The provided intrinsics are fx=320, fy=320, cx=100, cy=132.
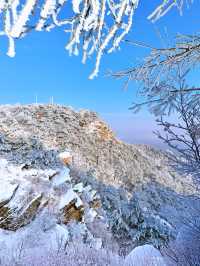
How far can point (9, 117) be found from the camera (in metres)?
19.3

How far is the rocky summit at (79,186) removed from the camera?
28.2ft

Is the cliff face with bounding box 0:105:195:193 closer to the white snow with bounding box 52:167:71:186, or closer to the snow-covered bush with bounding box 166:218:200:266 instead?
the white snow with bounding box 52:167:71:186

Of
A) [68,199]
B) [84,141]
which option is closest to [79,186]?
[68,199]

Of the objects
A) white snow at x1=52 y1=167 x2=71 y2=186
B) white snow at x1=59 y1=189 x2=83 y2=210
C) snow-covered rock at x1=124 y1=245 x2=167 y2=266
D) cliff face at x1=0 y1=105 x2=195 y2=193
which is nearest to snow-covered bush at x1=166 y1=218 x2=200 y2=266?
snow-covered rock at x1=124 y1=245 x2=167 y2=266

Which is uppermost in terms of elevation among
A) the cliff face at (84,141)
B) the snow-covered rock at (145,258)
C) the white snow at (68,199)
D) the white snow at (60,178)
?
the cliff face at (84,141)

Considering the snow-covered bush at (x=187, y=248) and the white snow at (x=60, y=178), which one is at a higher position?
the white snow at (x=60, y=178)

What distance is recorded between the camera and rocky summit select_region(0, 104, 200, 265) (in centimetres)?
859

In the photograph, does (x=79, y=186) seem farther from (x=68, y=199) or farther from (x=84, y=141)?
(x=84, y=141)

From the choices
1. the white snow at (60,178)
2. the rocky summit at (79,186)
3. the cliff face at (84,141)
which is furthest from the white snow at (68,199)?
the cliff face at (84,141)

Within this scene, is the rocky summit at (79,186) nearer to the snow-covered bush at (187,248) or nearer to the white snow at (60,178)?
the white snow at (60,178)

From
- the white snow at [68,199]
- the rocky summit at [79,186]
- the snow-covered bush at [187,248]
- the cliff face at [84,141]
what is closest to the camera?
the snow-covered bush at [187,248]

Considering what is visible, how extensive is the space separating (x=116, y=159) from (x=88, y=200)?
965 centimetres

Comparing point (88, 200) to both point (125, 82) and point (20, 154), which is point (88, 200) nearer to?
point (20, 154)

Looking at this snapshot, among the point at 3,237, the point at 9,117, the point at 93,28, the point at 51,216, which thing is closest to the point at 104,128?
the point at 9,117
